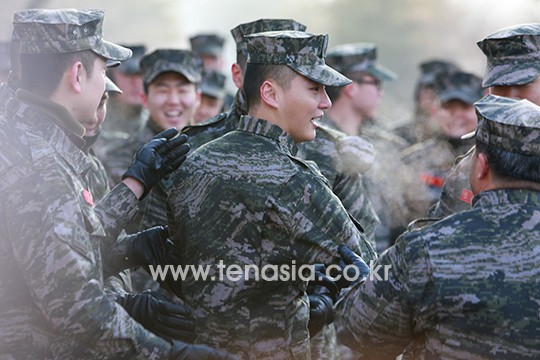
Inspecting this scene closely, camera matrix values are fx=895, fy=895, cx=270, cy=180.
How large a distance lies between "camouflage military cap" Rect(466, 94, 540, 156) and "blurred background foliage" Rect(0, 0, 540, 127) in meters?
18.3

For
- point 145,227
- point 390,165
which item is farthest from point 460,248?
point 390,165

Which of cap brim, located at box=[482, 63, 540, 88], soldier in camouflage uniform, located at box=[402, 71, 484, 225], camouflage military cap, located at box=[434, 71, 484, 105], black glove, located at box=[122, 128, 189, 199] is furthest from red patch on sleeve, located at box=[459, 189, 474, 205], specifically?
camouflage military cap, located at box=[434, 71, 484, 105]

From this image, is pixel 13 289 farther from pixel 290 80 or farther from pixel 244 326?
pixel 290 80

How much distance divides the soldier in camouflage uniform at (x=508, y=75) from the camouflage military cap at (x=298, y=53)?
88 centimetres

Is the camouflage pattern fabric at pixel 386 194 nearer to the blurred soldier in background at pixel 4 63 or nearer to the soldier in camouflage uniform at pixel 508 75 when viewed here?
the soldier in camouflage uniform at pixel 508 75

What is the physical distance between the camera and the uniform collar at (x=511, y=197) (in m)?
3.42

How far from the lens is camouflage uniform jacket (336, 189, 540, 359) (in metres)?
3.32

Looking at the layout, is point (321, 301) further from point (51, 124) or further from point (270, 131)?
point (51, 124)

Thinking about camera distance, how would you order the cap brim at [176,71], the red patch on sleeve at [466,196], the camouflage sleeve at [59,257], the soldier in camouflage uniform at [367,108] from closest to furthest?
the camouflage sleeve at [59,257] → the red patch on sleeve at [466,196] → the cap brim at [176,71] → the soldier in camouflage uniform at [367,108]

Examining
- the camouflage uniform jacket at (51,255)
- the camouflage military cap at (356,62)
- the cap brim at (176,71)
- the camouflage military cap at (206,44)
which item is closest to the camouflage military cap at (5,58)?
the cap brim at (176,71)

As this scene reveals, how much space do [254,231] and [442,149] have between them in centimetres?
494

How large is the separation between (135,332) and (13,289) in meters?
0.53

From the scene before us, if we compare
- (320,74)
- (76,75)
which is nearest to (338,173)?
(320,74)

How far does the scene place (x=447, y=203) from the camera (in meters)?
4.80
